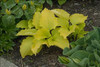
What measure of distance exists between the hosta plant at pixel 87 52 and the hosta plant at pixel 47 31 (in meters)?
0.70

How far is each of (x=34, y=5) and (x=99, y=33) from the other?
5.28 ft

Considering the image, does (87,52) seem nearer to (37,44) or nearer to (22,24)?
(37,44)

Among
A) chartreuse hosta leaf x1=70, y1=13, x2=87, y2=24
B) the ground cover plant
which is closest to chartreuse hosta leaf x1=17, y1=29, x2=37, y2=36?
the ground cover plant

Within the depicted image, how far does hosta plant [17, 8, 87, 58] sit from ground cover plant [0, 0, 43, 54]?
→ 14 centimetres

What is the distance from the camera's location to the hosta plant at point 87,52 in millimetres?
2246

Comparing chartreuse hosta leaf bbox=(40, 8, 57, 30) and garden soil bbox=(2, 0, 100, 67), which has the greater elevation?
chartreuse hosta leaf bbox=(40, 8, 57, 30)

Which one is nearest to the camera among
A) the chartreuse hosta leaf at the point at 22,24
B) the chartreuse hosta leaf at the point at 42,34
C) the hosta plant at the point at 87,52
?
the hosta plant at the point at 87,52

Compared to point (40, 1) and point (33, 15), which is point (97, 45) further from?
point (40, 1)

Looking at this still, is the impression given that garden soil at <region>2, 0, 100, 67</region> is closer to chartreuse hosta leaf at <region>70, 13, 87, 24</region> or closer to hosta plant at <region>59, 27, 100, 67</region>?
chartreuse hosta leaf at <region>70, 13, 87, 24</region>

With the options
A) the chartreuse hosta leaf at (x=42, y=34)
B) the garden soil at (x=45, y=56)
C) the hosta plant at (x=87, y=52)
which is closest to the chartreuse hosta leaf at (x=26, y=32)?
the chartreuse hosta leaf at (x=42, y=34)

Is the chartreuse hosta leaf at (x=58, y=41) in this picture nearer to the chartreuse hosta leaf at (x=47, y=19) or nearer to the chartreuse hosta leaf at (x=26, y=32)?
the chartreuse hosta leaf at (x=47, y=19)

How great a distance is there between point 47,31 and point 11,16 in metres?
0.62

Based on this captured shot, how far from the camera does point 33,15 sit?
353cm

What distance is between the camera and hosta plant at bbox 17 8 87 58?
319 centimetres
